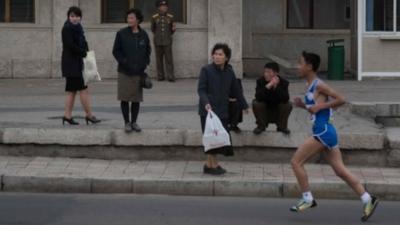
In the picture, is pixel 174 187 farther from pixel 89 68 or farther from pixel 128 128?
pixel 89 68

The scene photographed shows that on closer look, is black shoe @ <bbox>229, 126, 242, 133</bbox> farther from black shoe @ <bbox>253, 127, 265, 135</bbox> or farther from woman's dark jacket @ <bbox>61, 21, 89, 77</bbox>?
woman's dark jacket @ <bbox>61, 21, 89, 77</bbox>

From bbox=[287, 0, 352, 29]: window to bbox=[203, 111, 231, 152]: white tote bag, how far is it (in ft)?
48.0

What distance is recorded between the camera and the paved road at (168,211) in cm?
841

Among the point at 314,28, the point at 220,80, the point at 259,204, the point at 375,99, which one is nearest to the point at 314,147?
the point at 259,204

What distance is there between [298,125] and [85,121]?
330cm

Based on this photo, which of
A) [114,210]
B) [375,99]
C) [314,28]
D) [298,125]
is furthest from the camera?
[314,28]

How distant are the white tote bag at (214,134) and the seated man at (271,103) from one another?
109 centimetres

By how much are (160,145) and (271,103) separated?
A: 1646 mm

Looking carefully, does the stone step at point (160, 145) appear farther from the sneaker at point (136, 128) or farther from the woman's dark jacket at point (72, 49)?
the woman's dark jacket at point (72, 49)

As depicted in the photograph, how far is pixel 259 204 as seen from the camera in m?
9.52

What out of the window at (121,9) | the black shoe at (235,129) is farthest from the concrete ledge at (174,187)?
the window at (121,9)

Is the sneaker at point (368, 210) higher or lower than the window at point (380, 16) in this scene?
lower

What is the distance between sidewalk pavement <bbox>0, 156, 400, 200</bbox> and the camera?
9945 millimetres

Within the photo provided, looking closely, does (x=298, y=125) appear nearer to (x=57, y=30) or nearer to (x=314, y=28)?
(x=57, y=30)
